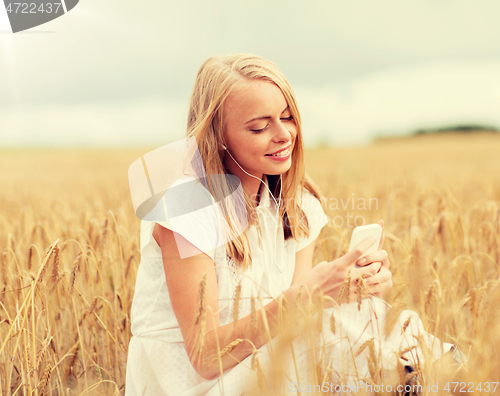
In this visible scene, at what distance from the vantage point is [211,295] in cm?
113

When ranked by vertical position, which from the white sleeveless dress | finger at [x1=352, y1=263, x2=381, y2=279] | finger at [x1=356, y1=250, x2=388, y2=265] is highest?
finger at [x1=356, y1=250, x2=388, y2=265]

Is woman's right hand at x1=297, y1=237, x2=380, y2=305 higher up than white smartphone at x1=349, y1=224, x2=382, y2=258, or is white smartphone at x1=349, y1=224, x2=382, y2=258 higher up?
white smartphone at x1=349, y1=224, x2=382, y2=258

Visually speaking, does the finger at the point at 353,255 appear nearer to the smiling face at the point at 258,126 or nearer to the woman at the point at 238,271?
the woman at the point at 238,271

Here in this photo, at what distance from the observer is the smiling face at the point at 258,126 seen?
4.22 feet

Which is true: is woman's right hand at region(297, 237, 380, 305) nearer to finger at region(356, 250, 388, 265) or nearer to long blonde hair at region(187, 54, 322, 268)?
finger at region(356, 250, 388, 265)

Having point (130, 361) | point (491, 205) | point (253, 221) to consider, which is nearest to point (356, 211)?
point (491, 205)

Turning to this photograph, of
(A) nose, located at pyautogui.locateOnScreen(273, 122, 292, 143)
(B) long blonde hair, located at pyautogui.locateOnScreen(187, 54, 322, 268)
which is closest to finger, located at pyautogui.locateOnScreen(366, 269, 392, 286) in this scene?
(B) long blonde hair, located at pyautogui.locateOnScreen(187, 54, 322, 268)

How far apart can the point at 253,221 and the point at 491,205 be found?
155 centimetres

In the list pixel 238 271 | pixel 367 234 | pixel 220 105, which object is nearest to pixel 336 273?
pixel 367 234

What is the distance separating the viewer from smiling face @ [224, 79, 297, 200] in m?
1.29

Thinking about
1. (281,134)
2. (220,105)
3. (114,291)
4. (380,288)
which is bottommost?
(114,291)

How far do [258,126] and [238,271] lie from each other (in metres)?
0.45

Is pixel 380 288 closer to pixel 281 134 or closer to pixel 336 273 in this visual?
pixel 336 273

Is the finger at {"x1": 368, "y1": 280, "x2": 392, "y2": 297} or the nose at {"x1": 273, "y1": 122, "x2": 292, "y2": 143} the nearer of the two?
the finger at {"x1": 368, "y1": 280, "x2": 392, "y2": 297}
